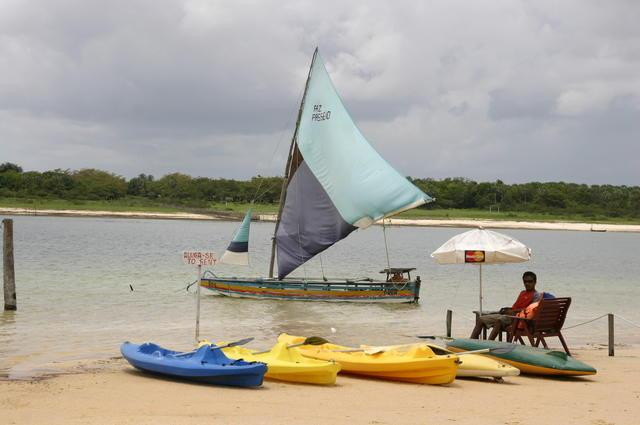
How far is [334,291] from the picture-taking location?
25.7 metres

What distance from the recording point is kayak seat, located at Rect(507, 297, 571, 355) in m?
13.9

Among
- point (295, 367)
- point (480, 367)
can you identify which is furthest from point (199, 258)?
point (480, 367)

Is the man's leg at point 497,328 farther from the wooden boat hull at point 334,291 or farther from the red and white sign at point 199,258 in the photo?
the wooden boat hull at point 334,291

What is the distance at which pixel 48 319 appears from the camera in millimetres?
20203

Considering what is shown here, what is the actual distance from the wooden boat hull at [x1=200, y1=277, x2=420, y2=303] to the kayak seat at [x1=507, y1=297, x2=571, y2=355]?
37.7 ft

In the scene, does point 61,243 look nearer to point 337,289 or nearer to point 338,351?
point 337,289

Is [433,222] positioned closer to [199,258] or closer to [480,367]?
[199,258]

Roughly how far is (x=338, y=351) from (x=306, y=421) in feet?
11.3

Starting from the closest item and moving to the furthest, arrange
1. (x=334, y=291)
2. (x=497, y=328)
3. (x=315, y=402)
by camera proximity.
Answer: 1. (x=315, y=402)
2. (x=497, y=328)
3. (x=334, y=291)

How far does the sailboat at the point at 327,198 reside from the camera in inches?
1010

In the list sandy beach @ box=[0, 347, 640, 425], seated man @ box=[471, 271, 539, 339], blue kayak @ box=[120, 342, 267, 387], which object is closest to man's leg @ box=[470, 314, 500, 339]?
seated man @ box=[471, 271, 539, 339]

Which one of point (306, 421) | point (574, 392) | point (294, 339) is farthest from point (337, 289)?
point (306, 421)

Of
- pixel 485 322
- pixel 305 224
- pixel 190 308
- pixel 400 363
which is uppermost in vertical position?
pixel 305 224

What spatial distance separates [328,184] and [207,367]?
15.6m
